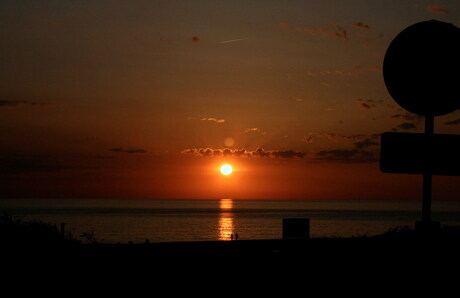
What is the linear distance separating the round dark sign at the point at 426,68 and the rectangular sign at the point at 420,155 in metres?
1.14

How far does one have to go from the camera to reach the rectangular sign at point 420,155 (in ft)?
22.0

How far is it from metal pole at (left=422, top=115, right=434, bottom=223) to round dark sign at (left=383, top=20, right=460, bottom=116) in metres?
0.12

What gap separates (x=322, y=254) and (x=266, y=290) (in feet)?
9.11

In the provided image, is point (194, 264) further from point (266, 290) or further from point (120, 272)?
point (266, 290)

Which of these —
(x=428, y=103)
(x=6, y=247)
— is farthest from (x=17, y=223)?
(x=428, y=103)

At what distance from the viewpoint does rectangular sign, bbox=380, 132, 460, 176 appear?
6.71 m

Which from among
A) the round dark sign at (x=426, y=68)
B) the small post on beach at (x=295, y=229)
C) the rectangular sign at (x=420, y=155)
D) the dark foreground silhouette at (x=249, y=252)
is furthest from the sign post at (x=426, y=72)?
the small post on beach at (x=295, y=229)

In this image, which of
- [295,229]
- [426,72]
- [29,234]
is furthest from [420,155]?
[295,229]

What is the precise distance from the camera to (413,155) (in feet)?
22.2

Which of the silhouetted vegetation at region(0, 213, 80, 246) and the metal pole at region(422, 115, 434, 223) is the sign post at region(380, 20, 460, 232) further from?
the silhouetted vegetation at region(0, 213, 80, 246)

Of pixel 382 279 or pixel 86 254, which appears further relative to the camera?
pixel 86 254

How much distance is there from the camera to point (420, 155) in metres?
6.76

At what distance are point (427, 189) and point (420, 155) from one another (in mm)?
888

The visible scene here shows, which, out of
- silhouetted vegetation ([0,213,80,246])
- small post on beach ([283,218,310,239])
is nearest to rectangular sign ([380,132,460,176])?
silhouetted vegetation ([0,213,80,246])
